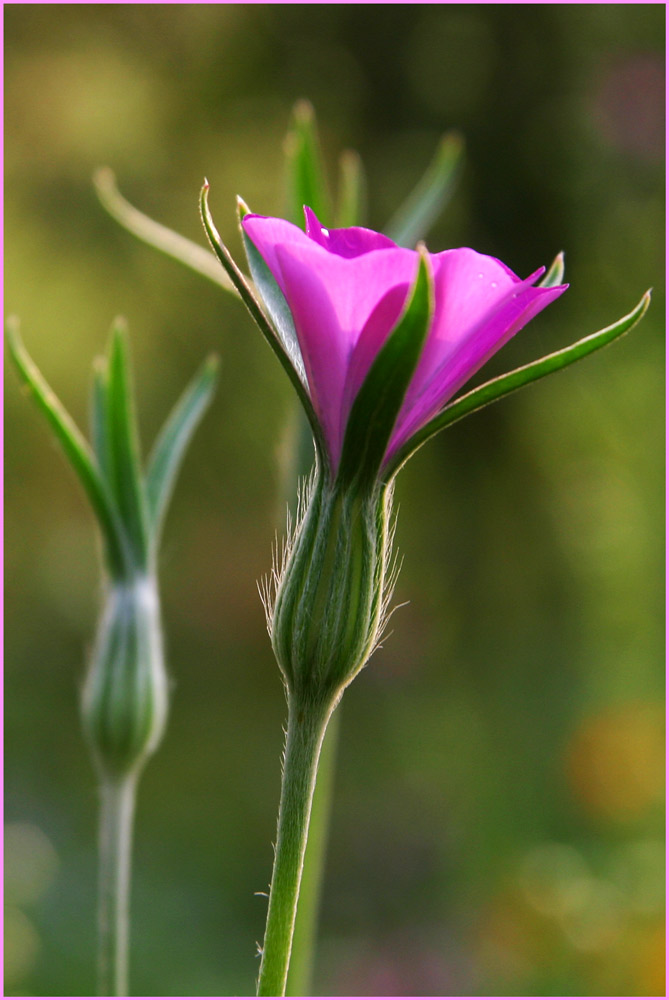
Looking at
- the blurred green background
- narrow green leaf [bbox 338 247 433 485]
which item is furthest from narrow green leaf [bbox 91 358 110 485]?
the blurred green background

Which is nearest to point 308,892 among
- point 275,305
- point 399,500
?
point 275,305

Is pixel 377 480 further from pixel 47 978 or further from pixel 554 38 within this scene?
pixel 554 38

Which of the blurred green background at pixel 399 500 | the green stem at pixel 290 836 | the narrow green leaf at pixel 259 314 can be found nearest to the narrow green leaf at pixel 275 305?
the narrow green leaf at pixel 259 314

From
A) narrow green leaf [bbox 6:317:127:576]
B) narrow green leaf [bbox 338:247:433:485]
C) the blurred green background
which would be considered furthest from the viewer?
the blurred green background

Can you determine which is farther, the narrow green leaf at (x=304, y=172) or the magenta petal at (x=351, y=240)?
the narrow green leaf at (x=304, y=172)

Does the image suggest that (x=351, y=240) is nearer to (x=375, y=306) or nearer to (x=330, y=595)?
(x=375, y=306)

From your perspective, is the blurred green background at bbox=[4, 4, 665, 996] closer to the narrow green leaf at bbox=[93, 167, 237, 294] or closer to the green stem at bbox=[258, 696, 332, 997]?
the narrow green leaf at bbox=[93, 167, 237, 294]

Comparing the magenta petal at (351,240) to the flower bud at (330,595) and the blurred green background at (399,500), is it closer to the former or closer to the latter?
the flower bud at (330,595)
